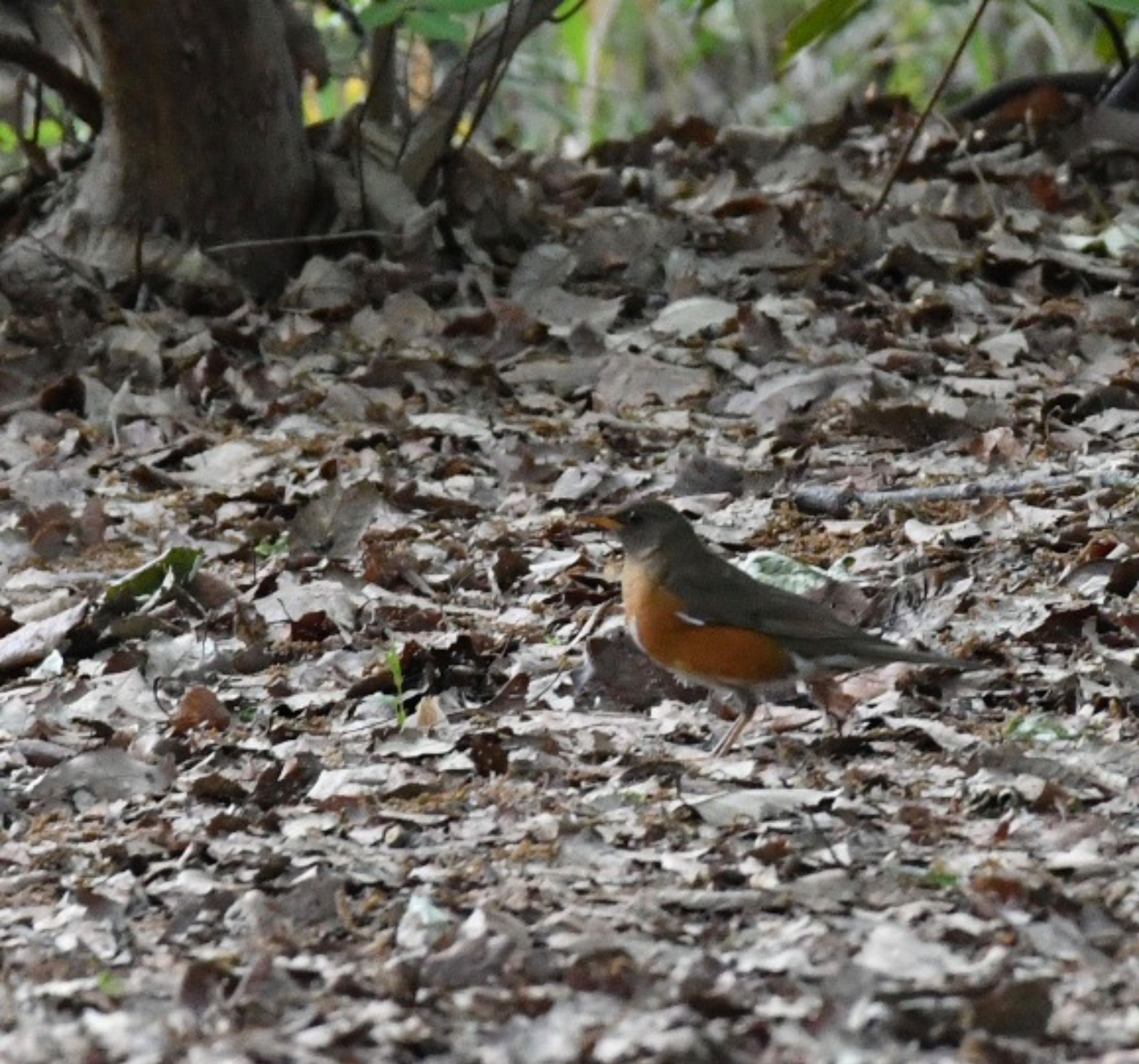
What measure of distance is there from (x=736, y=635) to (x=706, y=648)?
0.07 m

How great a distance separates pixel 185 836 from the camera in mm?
4098

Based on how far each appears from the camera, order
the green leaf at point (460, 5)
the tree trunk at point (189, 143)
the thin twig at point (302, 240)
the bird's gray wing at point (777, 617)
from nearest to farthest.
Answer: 1. the bird's gray wing at point (777, 617)
2. the green leaf at point (460, 5)
3. the tree trunk at point (189, 143)
4. the thin twig at point (302, 240)

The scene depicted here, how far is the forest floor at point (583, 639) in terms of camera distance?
321 cm

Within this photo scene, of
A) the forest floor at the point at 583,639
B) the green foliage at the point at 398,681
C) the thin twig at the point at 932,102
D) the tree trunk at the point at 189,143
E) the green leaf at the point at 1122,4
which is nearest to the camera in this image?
the forest floor at the point at 583,639

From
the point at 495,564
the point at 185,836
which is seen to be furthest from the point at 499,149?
the point at 185,836

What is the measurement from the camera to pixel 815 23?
8281 mm

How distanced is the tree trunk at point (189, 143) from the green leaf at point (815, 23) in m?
1.90

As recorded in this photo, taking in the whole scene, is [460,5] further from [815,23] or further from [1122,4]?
[815,23]

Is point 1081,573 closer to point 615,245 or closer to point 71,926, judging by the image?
point 71,926

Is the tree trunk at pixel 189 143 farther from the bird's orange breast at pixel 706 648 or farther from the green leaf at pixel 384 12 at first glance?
the bird's orange breast at pixel 706 648

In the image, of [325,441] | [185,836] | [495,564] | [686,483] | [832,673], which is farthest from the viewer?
[325,441]

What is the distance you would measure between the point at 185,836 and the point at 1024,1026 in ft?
5.93

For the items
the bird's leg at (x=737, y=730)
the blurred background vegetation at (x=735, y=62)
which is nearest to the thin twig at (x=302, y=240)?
the blurred background vegetation at (x=735, y=62)

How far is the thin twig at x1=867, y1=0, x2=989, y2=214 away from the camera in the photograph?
757 cm
